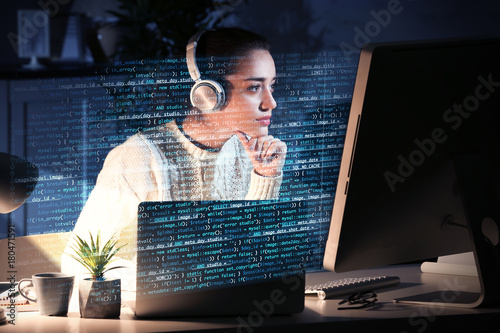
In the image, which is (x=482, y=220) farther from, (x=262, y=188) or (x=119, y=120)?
(x=119, y=120)

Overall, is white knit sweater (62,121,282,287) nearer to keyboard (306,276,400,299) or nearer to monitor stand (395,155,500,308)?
keyboard (306,276,400,299)

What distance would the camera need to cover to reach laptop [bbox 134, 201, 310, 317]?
113cm

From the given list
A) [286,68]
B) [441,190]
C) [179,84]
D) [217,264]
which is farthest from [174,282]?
[286,68]

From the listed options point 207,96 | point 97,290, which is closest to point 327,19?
point 207,96

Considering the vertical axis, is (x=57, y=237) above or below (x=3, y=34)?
below

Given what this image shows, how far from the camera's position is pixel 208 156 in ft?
5.77

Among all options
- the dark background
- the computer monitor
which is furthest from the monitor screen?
the dark background

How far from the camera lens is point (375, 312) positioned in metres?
1.19

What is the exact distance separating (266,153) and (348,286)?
66cm

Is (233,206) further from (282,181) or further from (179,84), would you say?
(282,181)

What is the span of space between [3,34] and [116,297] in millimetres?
1872

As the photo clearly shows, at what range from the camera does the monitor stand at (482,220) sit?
47.5 inches

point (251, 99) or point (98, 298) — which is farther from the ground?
point (251, 99)

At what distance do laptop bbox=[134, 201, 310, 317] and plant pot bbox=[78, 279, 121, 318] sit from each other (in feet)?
0.17
